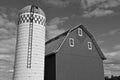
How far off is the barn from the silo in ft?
7.75

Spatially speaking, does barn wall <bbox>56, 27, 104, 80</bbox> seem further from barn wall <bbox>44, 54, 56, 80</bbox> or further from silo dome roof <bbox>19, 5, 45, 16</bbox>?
silo dome roof <bbox>19, 5, 45, 16</bbox>

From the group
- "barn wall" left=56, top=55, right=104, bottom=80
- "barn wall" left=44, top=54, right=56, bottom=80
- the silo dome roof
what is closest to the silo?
the silo dome roof

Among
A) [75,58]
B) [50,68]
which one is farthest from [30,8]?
[75,58]

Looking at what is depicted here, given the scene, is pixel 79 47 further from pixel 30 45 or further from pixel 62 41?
pixel 30 45

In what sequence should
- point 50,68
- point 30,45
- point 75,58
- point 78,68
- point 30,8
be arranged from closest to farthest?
point 30,45 → point 30,8 → point 50,68 → point 78,68 → point 75,58

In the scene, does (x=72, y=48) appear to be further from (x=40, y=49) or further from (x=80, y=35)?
(x=40, y=49)

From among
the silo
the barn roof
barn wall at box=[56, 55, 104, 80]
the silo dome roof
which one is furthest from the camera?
the barn roof

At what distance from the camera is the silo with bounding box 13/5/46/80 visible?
1616 cm

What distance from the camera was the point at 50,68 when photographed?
19562 mm

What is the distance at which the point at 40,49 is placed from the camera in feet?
56.4

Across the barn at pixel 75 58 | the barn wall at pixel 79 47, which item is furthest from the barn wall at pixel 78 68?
the barn wall at pixel 79 47

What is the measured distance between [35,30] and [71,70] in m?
6.72

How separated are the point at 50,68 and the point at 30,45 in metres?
4.65

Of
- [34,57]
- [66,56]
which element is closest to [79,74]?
[66,56]
